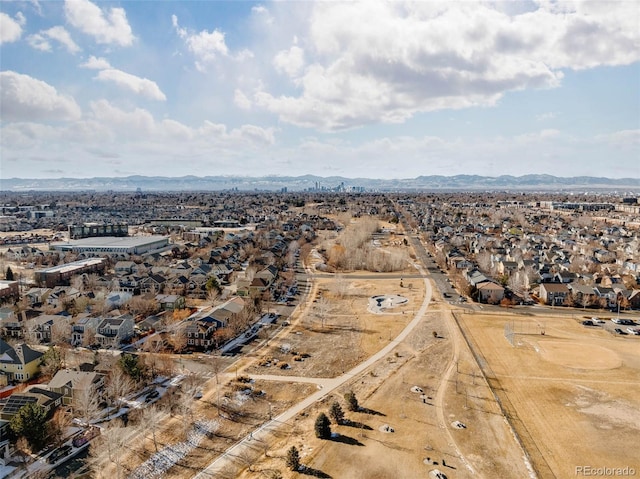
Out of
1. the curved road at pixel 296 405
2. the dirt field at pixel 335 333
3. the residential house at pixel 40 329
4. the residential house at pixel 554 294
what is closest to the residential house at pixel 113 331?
the residential house at pixel 40 329

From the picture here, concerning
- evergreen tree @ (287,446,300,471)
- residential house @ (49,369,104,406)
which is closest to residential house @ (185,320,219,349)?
residential house @ (49,369,104,406)

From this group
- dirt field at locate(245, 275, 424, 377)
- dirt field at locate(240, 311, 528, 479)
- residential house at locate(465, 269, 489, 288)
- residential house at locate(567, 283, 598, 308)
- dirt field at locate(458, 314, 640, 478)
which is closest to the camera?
dirt field at locate(240, 311, 528, 479)

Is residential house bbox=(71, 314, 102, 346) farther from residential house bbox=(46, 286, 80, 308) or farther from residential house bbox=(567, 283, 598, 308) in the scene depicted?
residential house bbox=(567, 283, 598, 308)

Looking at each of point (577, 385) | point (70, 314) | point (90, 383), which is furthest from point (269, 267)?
point (577, 385)

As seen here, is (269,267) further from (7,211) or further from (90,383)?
(7,211)

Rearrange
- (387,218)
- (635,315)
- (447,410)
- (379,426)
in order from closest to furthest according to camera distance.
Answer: (379,426), (447,410), (635,315), (387,218)

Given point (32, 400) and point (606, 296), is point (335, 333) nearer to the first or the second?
point (32, 400)
